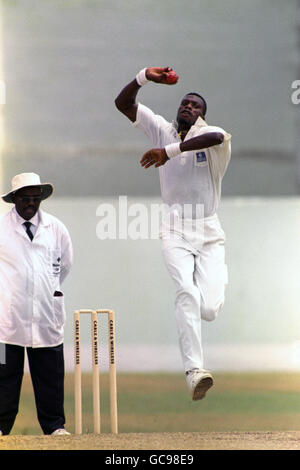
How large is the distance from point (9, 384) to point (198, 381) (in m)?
1.23

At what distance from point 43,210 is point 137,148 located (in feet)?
2.54

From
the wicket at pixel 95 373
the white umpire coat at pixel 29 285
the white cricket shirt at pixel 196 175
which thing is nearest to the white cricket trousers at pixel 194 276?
the white cricket shirt at pixel 196 175

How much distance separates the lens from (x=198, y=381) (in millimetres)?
5625

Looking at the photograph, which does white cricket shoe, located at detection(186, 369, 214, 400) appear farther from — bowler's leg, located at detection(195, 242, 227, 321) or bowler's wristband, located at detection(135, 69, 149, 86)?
bowler's wristband, located at detection(135, 69, 149, 86)

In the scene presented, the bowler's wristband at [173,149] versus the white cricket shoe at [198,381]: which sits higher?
the bowler's wristband at [173,149]

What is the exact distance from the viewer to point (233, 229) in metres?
→ 6.88

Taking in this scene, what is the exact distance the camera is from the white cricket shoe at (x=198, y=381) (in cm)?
563

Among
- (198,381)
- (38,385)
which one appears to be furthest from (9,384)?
(198,381)

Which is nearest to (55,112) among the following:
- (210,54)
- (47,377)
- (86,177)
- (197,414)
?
(86,177)

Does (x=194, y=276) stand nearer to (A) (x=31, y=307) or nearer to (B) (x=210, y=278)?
(B) (x=210, y=278)

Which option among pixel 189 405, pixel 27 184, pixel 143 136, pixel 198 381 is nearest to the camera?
pixel 198 381

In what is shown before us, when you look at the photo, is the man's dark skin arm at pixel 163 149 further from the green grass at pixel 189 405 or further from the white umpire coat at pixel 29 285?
the green grass at pixel 189 405

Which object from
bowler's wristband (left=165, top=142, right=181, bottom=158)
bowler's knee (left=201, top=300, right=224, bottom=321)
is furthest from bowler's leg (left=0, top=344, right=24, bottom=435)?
bowler's wristband (left=165, top=142, right=181, bottom=158)
